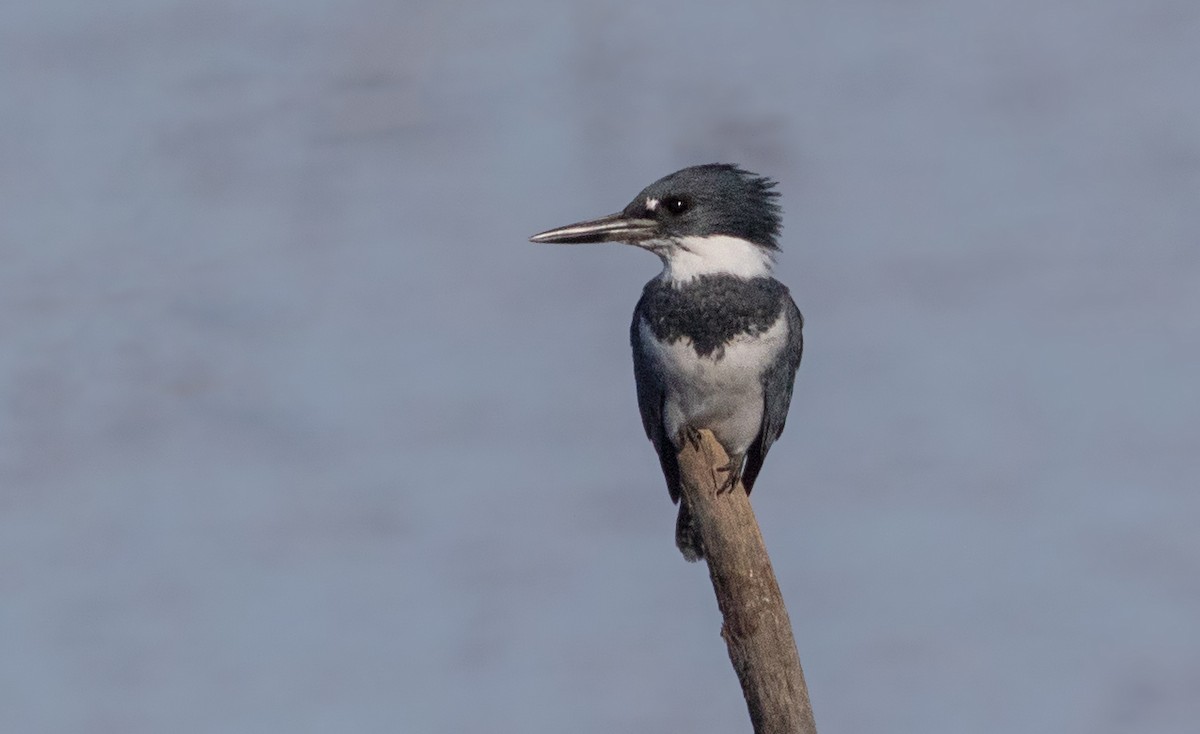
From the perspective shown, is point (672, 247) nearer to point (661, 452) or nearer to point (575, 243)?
point (575, 243)

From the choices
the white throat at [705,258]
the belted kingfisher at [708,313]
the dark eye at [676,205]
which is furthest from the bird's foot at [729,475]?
the dark eye at [676,205]

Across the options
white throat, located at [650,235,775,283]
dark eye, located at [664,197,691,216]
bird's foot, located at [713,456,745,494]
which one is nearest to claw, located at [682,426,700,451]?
A: bird's foot, located at [713,456,745,494]

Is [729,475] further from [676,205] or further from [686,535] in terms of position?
[676,205]

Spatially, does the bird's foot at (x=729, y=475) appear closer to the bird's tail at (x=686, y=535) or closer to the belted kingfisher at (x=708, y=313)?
the belted kingfisher at (x=708, y=313)

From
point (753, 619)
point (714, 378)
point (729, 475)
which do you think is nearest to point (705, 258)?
point (714, 378)

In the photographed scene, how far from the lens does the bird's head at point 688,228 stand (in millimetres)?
6637

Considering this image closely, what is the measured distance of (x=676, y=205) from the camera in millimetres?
6664

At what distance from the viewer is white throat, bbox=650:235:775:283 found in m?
6.60

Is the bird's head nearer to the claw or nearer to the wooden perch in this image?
the claw

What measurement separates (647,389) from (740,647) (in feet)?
4.99

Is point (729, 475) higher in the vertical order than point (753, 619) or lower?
higher

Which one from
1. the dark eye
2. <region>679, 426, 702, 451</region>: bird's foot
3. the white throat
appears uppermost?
the dark eye

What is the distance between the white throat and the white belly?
25 cm

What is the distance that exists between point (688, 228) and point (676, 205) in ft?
0.35
